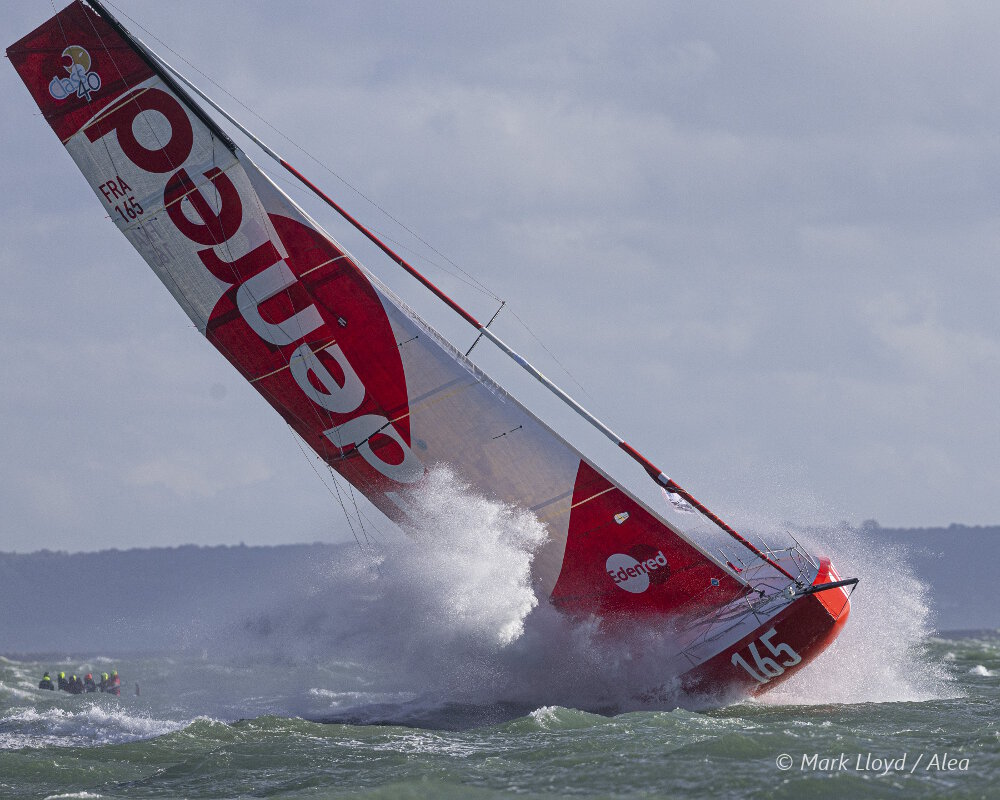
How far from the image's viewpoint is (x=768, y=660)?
11.2 meters

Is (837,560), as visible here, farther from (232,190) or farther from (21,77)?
(21,77)

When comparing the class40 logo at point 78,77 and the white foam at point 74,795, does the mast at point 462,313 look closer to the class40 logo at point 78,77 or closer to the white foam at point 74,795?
the class40 logo at point 78,77

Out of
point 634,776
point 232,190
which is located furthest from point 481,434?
point 634,776

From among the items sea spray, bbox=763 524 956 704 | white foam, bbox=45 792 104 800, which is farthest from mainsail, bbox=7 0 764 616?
white foam, bbox=45 792 104 800

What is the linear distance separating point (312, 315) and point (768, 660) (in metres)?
5.48

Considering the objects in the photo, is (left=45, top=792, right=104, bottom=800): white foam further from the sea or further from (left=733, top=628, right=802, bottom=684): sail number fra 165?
(left=733, top=628, right=802, bottom=684): sail number fra 165

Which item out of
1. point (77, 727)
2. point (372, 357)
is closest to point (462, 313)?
point (372, 357)

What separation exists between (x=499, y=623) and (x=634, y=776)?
13.1ft

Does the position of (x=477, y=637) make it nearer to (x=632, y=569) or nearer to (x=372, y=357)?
(x=632, y=569)

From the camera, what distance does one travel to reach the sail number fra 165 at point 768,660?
1106 cm

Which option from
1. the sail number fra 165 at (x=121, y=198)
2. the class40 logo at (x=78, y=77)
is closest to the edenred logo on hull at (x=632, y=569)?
the sail number fra 165 at (x=121, y=198)

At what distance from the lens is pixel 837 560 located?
13.2 meters

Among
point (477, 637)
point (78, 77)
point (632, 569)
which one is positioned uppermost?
point (78, 77)

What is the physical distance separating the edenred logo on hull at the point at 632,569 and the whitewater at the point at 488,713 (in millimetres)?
553
